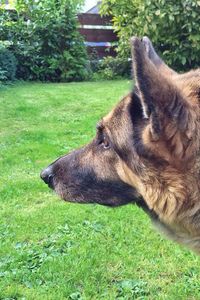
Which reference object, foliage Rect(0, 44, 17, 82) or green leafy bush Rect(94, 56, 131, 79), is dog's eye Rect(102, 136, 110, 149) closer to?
foliage Rect(0, 44, 17, 82)

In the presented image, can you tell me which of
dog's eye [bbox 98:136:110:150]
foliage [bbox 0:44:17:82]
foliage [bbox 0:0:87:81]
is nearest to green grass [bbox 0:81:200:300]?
dog's eye [bbox 98:136:110:150]

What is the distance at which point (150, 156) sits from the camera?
2.05 meters

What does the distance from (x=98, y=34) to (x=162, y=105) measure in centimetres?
1379

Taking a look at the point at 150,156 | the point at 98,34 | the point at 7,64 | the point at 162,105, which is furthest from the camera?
the point at 98,34

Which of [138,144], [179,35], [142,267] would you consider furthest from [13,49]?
[138,144]

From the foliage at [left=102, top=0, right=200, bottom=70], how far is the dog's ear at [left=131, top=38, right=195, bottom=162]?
32.0 feet

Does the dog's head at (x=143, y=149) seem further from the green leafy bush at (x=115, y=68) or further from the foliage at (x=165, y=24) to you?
the green leafy bush at (x=115, y=68)

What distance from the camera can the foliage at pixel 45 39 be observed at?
13414mm

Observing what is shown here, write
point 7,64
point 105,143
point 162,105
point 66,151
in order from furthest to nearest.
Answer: point 7,64 < point 66,151 < point 105,143 < point 162,105

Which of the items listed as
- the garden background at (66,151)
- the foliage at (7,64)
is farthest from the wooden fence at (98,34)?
the foliage at (7,64)

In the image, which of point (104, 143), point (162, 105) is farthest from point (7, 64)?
point (162, 105)

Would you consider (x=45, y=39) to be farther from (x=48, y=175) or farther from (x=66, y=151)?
(x=48, y=175)

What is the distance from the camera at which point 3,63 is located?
41.1 feet

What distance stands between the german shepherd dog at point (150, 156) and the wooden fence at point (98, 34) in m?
12.9
